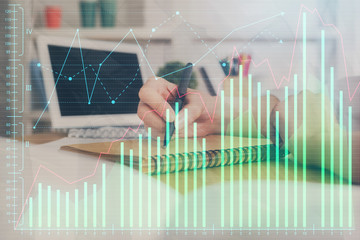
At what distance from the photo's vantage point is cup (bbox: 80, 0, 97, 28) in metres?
0.60

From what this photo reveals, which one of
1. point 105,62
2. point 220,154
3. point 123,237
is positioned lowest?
point 123,237

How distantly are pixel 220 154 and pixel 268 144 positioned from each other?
4.3 inches

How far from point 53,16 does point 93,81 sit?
0.17 metres

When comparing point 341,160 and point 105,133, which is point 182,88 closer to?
point 105,133

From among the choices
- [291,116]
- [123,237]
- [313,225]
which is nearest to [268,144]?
[291,116]

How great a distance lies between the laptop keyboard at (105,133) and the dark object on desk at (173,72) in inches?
5.0

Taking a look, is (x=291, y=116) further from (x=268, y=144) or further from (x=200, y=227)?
(x=200, y=227)

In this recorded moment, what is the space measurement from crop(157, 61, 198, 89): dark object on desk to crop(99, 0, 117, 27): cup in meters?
0.15

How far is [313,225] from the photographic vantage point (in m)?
0.61

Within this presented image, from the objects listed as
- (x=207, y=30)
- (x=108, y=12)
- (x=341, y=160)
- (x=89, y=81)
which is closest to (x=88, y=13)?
(x=108, y=12)

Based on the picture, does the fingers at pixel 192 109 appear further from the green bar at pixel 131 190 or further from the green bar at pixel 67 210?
the green bar at pixel 67 210

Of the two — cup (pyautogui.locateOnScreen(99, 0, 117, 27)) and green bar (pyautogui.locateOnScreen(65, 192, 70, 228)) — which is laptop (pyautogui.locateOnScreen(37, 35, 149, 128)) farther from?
green bar (pyautogui.locateOnScreen(65, 192, 70, 228))

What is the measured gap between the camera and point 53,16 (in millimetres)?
600

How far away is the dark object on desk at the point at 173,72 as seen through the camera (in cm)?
60
